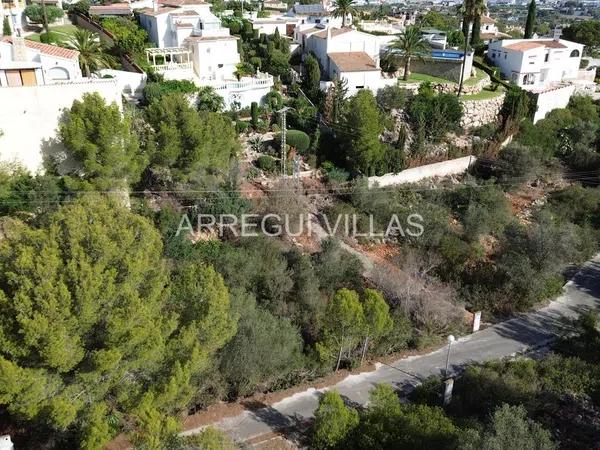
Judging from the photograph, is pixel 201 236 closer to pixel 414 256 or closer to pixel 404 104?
pixel 414 256

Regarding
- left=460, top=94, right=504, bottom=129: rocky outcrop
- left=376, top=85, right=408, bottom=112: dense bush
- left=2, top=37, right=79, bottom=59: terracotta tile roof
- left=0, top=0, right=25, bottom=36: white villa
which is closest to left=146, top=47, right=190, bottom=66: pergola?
left=2, top=37, right=79, bottom=59: terracotta tile roof

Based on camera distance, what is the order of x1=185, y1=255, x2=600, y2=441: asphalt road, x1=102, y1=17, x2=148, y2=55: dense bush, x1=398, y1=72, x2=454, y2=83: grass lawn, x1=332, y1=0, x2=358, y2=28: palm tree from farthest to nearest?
x1=332, y1=0, x2=358, y2=28: palm tree < x1=398, y1=72, x2=454, y2=83: grass lawn < x1=102, y1=17, x2=148, y2=55: dense bush < x1=185, y1=255, x2=600, y2=441: asphalt road

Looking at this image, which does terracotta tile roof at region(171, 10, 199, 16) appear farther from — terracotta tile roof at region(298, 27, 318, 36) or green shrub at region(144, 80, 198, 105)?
green shrub at region(144, 80, 198, 105)

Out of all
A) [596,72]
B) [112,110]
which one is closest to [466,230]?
[112,110]

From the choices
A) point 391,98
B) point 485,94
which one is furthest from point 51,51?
point 485,94

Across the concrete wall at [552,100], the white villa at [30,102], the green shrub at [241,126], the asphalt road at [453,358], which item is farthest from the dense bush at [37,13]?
the concrete wall at [552,100]

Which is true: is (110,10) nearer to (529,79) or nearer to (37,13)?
(37,13)
